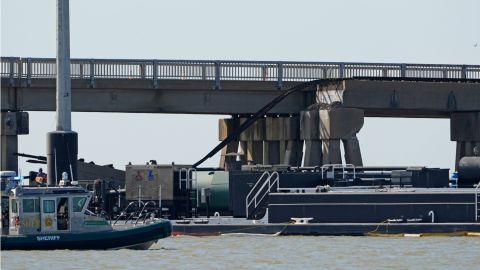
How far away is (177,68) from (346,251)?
98.6 feet

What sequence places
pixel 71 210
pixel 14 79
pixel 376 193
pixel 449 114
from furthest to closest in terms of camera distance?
pixel 449 114 → pixel 14 79 → pixel 376 193 → pixel 71 210

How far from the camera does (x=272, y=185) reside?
79.8 metres

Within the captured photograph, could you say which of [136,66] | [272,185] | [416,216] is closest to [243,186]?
[272,185]

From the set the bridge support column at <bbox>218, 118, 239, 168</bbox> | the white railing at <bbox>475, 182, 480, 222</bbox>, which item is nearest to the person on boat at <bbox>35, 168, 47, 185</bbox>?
the white railing at <bbox>475, 182, 480, 222</bbox>

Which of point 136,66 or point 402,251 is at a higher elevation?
point 136,66

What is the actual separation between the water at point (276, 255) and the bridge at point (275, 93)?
20.3 metres

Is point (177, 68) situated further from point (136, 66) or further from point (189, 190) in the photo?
point (189, 190)

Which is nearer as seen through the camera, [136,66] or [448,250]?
[448,250]

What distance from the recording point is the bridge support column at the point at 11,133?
313 feet

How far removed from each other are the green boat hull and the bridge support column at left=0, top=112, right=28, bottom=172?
81.6ft

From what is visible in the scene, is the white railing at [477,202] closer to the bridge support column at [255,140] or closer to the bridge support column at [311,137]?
the bridge support column at [311,137]

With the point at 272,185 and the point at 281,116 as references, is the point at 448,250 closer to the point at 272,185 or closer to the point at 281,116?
the point at 272,185

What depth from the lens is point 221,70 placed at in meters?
99.0

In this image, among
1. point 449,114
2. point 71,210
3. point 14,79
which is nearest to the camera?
point 71,210
